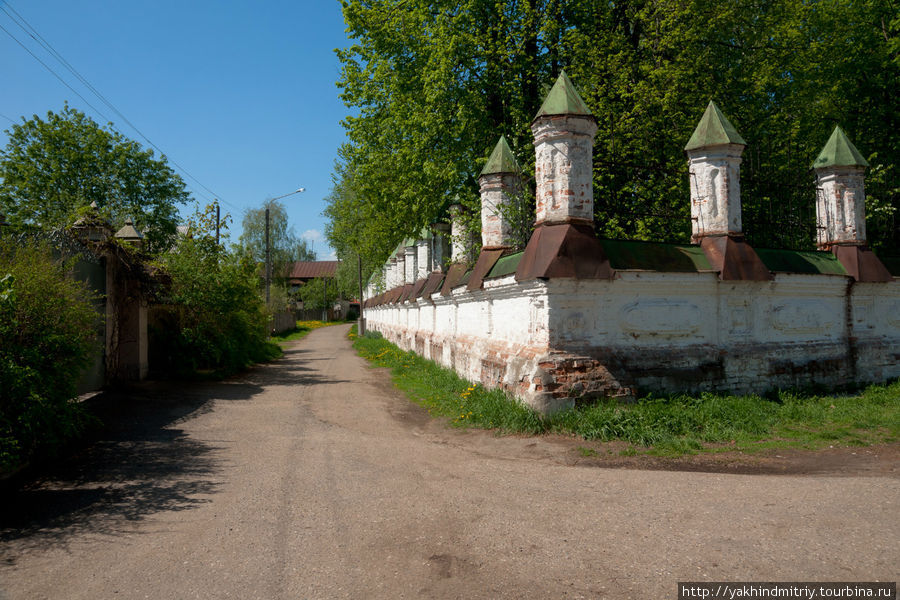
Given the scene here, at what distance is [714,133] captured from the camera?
30.5 ft

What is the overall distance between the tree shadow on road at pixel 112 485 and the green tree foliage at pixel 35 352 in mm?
411

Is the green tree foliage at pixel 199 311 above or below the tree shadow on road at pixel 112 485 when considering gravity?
above

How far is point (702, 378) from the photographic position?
879cm

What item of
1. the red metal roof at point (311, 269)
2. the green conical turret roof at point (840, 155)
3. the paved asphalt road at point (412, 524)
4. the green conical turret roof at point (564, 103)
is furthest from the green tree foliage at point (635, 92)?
the red metal roof at point (311, 269)

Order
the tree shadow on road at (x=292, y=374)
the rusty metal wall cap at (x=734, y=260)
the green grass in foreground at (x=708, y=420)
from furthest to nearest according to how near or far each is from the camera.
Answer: the tree shadow on road at (x=292, y=374)
the rusty metal wall cap at (x=734, y=260)
the green grass in foreground at (x=708, y=420)

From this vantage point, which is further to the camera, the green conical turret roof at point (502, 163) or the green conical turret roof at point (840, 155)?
the green conical turret roof at point (502, 163)

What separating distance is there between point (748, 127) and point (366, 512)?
52.8ft

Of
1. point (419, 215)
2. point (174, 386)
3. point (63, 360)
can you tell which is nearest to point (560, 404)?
point (63, 360)

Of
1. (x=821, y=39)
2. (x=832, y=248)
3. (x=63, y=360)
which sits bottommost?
(x=63, y=360)

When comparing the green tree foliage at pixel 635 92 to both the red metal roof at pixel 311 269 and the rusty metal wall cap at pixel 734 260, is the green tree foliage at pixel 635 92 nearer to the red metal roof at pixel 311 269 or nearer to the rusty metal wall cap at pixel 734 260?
the rusty metal wall cap at pixel 734 260

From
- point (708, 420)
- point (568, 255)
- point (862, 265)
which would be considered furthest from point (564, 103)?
point (862, 265)

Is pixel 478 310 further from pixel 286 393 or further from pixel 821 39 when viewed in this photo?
pixel 821 39

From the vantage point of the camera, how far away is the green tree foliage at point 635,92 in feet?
49.2

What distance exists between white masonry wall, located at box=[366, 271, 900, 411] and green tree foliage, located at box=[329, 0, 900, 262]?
375 centimetres
